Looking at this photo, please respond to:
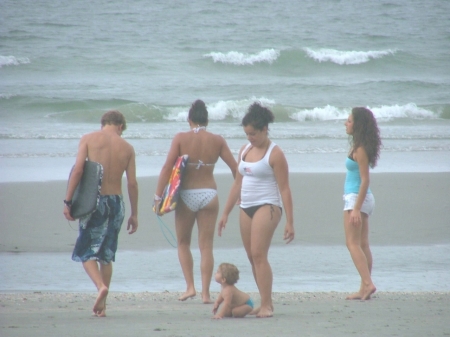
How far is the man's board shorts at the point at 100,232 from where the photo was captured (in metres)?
4.53

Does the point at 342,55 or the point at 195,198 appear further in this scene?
the point at 342,55

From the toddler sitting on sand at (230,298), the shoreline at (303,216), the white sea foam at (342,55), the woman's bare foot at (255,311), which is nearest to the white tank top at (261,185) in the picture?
the toddler sitting on sand at (230,298)

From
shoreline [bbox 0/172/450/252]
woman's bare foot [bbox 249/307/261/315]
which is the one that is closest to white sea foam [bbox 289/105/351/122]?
shoreline [bbox 0/172/450/252]

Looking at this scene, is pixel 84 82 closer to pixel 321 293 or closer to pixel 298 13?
pixel 298 13

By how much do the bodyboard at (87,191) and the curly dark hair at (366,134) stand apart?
199 centimetres

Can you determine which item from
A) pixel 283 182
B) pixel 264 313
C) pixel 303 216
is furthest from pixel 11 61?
pixel 264 313

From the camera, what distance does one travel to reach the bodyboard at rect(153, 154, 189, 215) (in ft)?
17.1

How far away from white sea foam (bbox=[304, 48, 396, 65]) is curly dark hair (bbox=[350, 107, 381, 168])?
27268 millimetres

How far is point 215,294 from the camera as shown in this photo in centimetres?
559

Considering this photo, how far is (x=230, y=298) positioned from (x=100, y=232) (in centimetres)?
97

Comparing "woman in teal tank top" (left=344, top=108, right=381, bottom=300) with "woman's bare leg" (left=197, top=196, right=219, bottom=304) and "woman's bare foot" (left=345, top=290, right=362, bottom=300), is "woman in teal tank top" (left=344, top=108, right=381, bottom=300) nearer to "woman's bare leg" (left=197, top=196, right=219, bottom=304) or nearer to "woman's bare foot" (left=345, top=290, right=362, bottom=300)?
"woman's bare foot" (left=345, top=290, right=362, bottom=300)

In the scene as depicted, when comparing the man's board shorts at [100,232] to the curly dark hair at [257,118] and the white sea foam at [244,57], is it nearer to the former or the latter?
the curly dark hair at [257,118]

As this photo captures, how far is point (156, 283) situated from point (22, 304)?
1.31 m

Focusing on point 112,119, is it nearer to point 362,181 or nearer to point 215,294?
point 215,294
